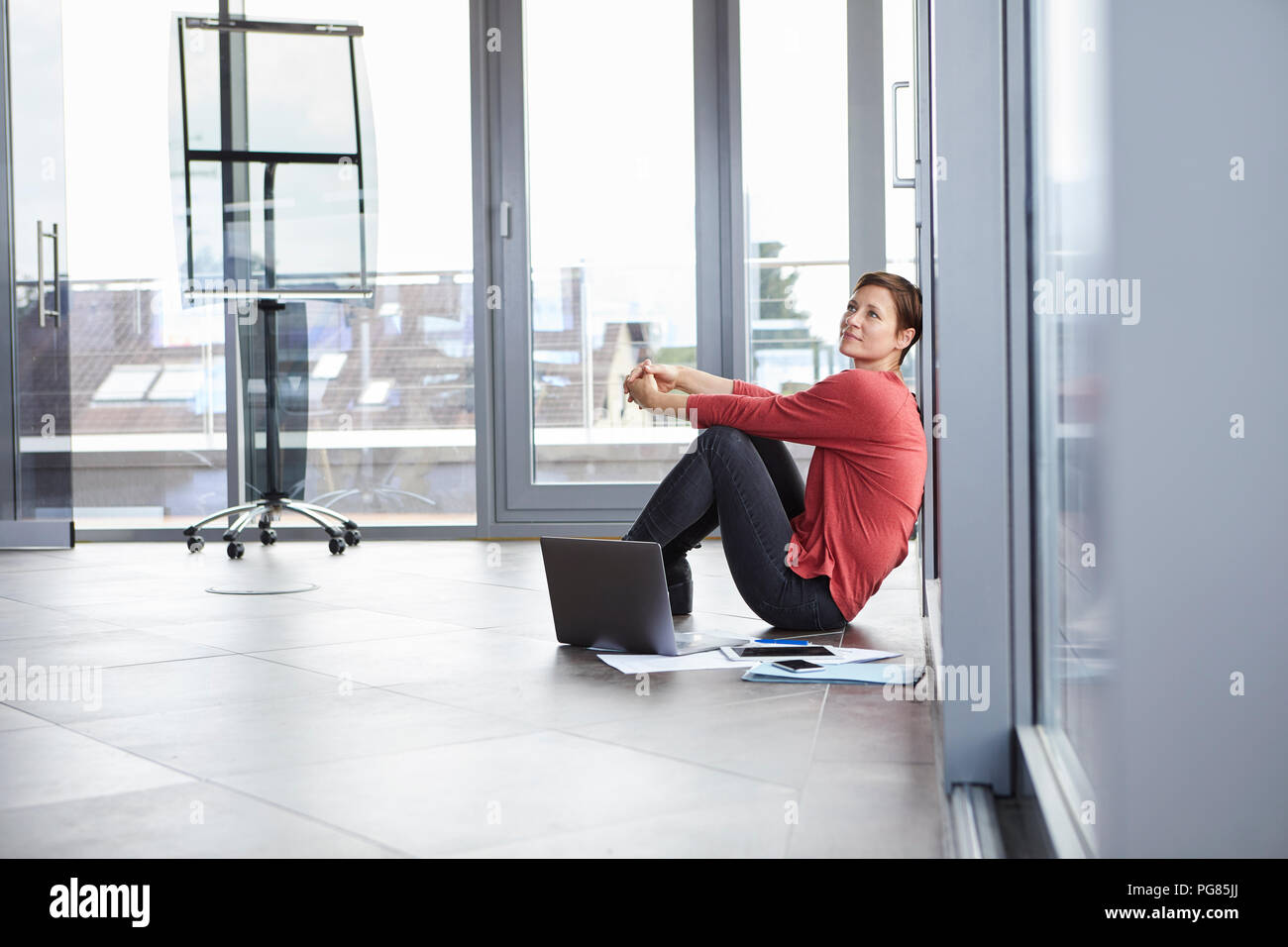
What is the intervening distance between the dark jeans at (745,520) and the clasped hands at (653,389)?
0.11 meters

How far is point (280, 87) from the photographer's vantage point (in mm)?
4418

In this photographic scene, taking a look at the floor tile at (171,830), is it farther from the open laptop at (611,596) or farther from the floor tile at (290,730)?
the open laptop at (611,596)

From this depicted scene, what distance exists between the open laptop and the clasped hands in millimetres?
429

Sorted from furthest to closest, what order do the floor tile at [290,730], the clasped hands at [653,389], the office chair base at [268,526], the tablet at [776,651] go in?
1. the office chair base at [268,526]
2. the clasped hands at [653,389]
3. the tablet at [776,651]
4. the floor tile at [290,730]

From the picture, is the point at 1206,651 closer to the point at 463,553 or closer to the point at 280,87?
the point at 463,553

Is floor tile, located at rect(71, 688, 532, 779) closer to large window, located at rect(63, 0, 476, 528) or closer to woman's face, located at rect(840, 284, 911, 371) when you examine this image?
woman's face, located at rect(840, 284, 911, 371)

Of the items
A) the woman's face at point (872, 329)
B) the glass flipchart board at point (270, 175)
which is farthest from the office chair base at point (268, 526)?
the woman's face at point (872, 329)

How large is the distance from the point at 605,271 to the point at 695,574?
1.72 meters

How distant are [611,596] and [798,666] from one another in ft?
1.19

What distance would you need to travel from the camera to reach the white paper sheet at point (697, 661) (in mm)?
2084

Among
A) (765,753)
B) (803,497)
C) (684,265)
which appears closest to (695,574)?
(803,497)

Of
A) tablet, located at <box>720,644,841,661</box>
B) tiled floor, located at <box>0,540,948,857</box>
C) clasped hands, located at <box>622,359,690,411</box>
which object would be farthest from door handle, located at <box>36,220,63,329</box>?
tablet, located at <box>720,644,841,661</box>

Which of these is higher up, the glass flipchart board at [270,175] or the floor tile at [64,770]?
the glass flipchart board at [270,175]
